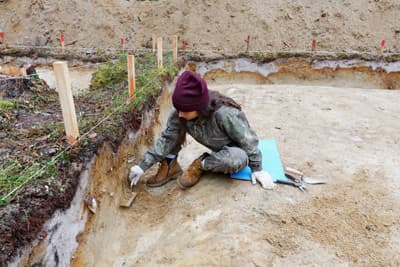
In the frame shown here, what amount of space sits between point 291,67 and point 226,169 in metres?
7.22

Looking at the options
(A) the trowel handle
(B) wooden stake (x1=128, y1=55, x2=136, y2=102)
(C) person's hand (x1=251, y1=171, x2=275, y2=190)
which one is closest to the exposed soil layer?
(B) wooden stake (x1=128, y1=55, x2=136, y2=102)

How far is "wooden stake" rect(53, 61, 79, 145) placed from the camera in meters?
2.35

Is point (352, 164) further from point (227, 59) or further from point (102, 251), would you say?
point (227, 59)

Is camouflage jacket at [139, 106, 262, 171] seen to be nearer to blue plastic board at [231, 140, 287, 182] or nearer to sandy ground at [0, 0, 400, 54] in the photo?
blue plastic board at [231, 140, 287, 182]

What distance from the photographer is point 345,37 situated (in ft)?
35.3

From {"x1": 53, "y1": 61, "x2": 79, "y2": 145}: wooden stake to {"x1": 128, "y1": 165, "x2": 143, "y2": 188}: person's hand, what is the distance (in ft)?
2.58

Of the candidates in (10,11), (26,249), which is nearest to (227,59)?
(26,249)

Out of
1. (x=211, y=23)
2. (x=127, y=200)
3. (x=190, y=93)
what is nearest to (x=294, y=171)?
(x=190, y=93)

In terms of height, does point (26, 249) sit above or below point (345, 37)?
below

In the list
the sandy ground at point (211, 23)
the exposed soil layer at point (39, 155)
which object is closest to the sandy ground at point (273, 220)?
the exposed soil layer at point (39, 155)

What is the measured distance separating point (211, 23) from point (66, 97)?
10.2 m

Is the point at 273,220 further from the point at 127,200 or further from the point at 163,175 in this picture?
the point at 127,200

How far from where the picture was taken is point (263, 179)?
310cm

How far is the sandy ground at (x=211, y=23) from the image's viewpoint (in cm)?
1086
